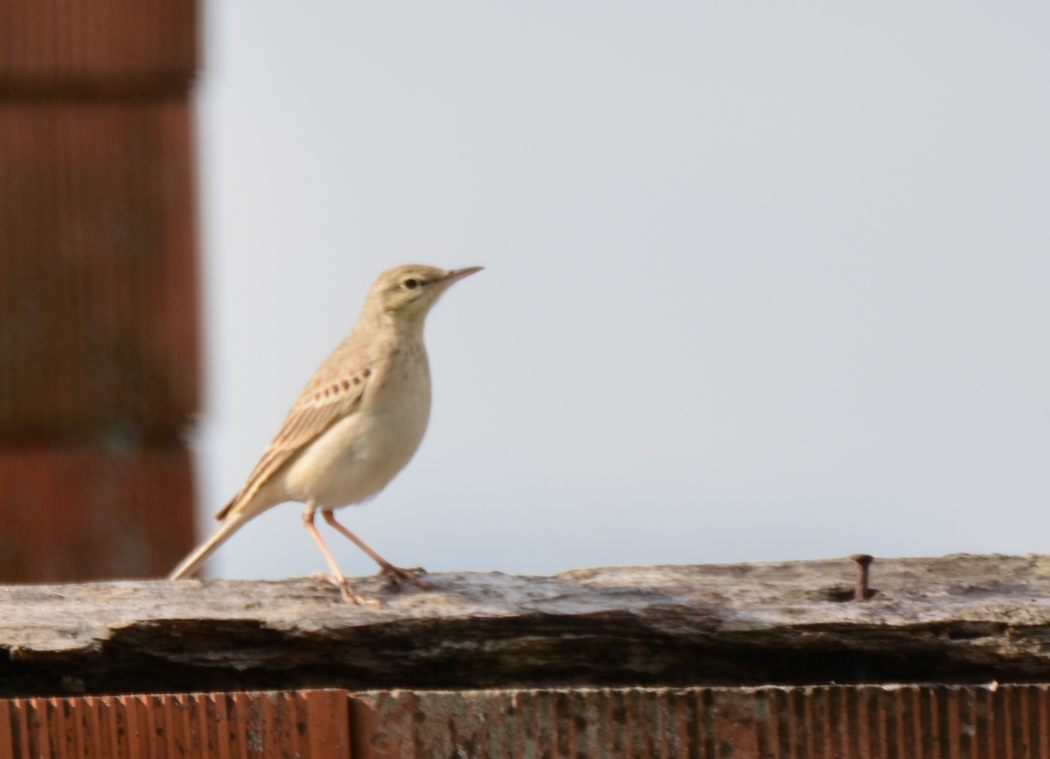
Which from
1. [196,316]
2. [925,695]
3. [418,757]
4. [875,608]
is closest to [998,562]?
[875,608]

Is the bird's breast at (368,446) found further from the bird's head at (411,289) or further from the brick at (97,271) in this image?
the brick at (97,271)

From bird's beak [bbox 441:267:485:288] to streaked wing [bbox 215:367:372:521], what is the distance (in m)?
1.05

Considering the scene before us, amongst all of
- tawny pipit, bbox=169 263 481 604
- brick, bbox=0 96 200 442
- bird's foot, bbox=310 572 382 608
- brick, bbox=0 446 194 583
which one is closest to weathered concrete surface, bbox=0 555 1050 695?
bird's foot, bbox=310 572 382 608

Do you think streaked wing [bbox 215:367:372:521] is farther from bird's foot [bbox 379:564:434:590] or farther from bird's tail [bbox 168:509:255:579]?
bird's foot [bbox 379:564:434:590]

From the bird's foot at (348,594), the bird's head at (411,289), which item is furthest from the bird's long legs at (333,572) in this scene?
the bird's head at (411,289)

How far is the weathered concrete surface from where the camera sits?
13.7 ft

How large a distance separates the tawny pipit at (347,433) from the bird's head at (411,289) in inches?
2.3

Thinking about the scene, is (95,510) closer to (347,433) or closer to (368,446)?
(347,433)

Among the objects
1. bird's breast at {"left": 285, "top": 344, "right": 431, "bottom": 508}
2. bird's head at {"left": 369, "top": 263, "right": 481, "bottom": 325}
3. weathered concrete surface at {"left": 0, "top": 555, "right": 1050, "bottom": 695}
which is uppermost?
bird's head at {"left": 369, "top": 263, "right": 481, "bottom": 325}

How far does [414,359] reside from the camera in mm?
7613

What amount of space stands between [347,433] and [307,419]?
0.34 metres

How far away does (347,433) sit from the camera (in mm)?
7223

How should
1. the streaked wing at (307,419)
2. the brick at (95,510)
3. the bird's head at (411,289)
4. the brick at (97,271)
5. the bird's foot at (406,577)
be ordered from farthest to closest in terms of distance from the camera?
the brick at (97,271), the brick at (95,510), the bird's head at (411,289), the streaked wing at (307,419), the bird's foot at (406,577)

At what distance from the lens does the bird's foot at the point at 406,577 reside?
4602mm
